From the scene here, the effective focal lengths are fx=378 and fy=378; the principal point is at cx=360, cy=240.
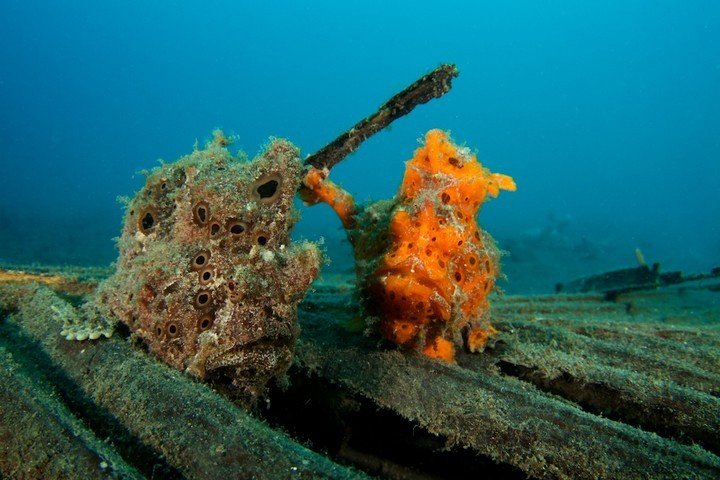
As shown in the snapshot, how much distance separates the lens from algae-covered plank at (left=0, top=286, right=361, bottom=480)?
1738 mm

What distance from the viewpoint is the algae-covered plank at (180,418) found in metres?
1.74

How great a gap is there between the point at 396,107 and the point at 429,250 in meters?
1.15

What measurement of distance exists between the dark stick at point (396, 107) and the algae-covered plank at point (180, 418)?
1860 millimetres

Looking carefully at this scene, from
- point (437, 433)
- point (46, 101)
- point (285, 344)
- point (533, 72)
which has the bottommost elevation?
point (437, 433)

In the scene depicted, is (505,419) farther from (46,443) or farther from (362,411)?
(46,443)

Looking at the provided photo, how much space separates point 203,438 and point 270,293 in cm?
83

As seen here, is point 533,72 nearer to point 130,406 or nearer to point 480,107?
point 480,107

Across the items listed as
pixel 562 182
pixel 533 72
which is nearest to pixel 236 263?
pixel 562 182

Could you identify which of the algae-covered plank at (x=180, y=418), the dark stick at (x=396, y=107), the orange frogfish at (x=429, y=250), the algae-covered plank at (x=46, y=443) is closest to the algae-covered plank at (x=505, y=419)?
the orange frogfish at (x=429, y=250)

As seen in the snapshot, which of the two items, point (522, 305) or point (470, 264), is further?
point (522, 305)

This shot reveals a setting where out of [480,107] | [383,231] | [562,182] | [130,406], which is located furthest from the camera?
[480,107]

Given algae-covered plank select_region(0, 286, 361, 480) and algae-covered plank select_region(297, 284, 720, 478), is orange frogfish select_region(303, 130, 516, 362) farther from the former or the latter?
algae-covered plank select_region(0, 286, 361, 480)

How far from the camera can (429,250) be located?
3.11m

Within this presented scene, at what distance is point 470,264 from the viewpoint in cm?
337
